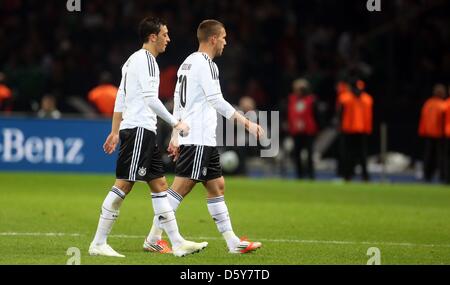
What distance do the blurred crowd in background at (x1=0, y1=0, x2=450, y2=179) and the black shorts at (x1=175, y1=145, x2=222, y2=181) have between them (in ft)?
50.0

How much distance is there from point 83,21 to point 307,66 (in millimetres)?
6040

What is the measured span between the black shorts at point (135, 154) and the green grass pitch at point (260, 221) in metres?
0.79

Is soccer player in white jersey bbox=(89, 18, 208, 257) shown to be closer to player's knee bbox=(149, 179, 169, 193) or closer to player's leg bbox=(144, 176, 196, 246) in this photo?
player's knee bbox=(149, 179, 169, 193)

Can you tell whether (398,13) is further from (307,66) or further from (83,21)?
(83,21)

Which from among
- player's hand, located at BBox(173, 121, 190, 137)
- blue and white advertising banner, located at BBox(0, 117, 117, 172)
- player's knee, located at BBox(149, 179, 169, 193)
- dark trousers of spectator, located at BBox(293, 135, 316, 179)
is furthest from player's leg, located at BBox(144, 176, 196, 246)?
dark trousers of spectator, located at BBox(293, 135, 316, 179)

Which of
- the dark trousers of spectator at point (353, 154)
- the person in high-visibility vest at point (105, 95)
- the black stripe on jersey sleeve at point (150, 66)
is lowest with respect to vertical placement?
the dark trousers of spectator at point (353, 154)

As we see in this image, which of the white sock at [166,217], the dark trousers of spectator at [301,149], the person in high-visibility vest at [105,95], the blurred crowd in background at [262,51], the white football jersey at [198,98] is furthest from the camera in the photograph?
the blurred crowd in background at [262,51]

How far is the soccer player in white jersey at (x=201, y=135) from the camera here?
36.0 ft

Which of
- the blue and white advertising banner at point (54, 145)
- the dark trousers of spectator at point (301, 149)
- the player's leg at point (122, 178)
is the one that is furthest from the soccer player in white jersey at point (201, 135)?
the dark trousers of spectator at point (301, 149)

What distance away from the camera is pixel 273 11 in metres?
29.3

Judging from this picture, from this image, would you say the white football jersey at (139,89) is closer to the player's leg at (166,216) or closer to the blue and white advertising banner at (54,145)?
the player's leg at (166,216)

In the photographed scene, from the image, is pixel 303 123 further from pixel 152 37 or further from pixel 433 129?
pixel 152 37

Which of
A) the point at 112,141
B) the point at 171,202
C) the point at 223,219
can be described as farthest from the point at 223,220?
the point at 112,141

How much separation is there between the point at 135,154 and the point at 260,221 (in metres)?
4.48
